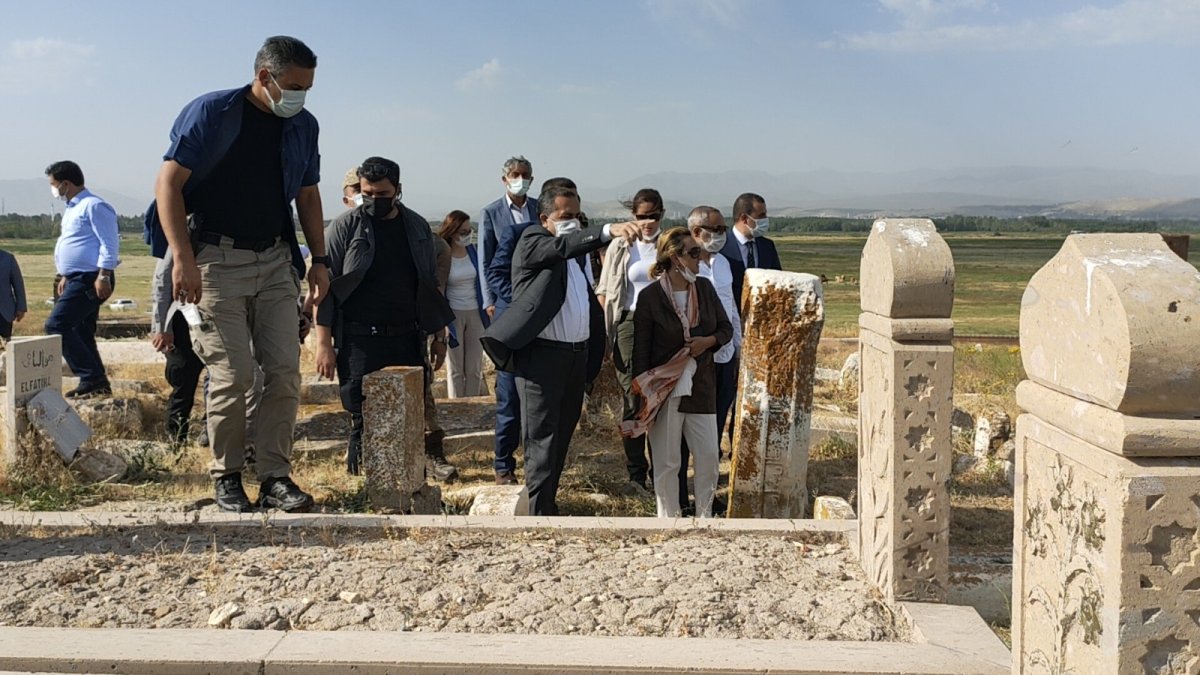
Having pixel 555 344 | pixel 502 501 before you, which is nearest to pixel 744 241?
pixel 555 344

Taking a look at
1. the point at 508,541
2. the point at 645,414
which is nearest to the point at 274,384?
the point at 508,541

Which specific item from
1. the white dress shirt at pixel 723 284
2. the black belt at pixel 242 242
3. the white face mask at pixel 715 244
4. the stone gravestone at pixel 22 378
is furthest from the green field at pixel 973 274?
the stone gravestone at pixel 22 378

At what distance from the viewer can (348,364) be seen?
19.5 ft

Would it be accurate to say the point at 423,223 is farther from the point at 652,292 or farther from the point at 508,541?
the point at 508,541

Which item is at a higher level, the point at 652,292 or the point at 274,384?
the point at 652,292

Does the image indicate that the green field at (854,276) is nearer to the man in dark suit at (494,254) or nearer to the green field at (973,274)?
the green field at (973,274)

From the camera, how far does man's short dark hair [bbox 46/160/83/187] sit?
27.0 ft

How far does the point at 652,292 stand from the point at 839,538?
5.23 ft

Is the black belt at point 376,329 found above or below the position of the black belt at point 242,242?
below

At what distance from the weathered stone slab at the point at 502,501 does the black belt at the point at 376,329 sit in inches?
48.0

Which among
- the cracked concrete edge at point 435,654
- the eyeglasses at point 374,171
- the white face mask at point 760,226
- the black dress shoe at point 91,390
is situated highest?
the eyeglasses at point 374,171

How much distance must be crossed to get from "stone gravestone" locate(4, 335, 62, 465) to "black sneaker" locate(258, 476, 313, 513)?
1.76 m

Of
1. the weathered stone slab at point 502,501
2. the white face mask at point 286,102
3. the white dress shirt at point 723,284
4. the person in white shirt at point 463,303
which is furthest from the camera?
the person in white shirt at point 463,303

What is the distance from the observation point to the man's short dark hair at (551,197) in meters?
5.25
